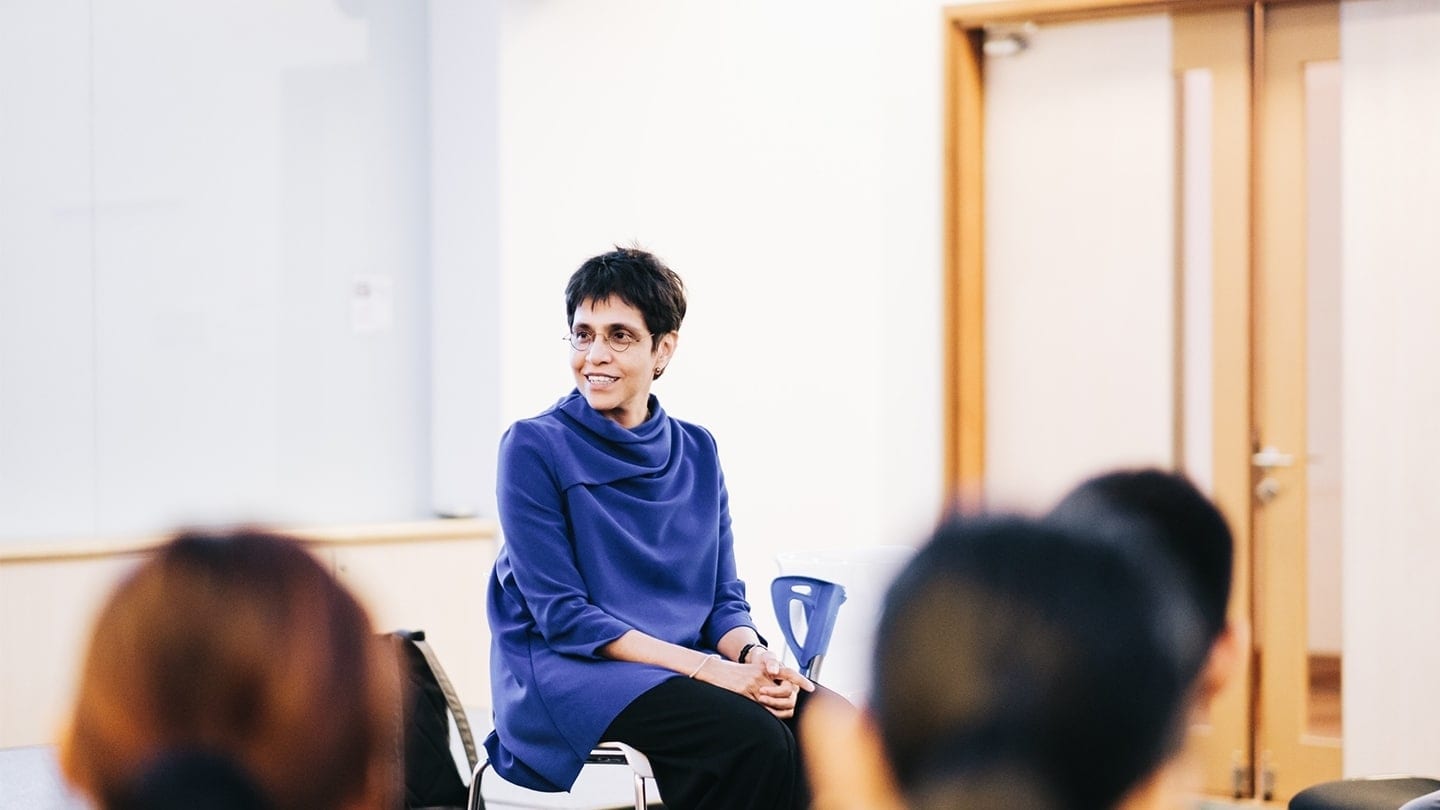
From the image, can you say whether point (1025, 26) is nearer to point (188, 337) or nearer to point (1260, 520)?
point (1260, 520)

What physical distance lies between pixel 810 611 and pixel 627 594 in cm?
44

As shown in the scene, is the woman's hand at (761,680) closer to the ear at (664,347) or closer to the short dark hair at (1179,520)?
the ear at (664,347)

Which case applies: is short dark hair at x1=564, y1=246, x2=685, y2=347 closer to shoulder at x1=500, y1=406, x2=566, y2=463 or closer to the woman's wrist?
shoulder at x1=500, y1=406, x2=566, y2=463

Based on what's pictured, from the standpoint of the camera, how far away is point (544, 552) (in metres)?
2.79

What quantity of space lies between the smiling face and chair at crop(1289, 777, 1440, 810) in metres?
1.43

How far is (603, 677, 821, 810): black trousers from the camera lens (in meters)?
2.66

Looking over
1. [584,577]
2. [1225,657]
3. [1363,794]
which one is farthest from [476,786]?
[1225,657]

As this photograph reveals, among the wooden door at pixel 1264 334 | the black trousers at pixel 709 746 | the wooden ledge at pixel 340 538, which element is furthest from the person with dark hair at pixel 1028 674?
the wooden door at pixel 1264 334

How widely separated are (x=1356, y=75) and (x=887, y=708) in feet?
13.1

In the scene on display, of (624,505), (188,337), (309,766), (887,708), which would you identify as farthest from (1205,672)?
(188,337)

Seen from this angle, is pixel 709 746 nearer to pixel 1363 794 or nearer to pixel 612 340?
pixel 612 340

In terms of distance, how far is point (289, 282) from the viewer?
4770 millimetres

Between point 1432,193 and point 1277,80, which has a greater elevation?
point 1277,80

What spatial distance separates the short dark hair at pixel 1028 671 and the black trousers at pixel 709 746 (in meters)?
1.82
